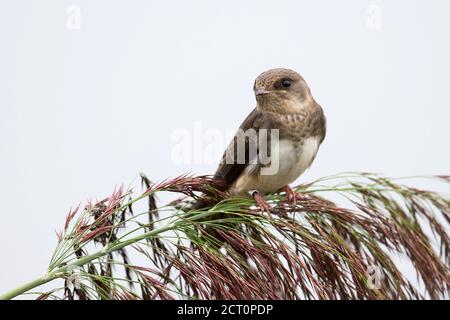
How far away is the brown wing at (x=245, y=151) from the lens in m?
3.53

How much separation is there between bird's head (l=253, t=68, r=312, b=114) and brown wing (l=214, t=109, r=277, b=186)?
0.17ft

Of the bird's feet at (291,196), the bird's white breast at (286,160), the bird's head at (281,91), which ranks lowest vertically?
the bird's feet at (291,196)

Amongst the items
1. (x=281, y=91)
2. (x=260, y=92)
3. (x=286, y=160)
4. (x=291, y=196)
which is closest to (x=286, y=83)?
(x=281, y=91)

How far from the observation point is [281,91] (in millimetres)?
3443

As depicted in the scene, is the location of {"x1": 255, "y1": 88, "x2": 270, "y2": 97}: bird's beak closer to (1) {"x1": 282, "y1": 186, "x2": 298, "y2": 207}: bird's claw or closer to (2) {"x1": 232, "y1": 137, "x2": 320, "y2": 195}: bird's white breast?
(2) {"x1": 232, "y1": 137, "x2": 320, "y2": 195}: bird's white breast

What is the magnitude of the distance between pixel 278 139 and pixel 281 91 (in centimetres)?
23

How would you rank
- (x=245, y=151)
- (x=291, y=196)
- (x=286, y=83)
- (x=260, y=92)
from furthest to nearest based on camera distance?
(x=245, y=151) < (x=286, y=83) < (x=260, y=92) < (x=291, y=196)

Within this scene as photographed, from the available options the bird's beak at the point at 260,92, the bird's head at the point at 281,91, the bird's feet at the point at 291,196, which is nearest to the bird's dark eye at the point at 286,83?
the bird's head at the point at 281,91

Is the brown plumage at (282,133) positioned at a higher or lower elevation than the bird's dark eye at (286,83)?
lower

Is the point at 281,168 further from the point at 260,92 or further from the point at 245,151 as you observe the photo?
the point at 260,92

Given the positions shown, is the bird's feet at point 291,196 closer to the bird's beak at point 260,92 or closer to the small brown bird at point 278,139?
the small brown bird at point 278,139

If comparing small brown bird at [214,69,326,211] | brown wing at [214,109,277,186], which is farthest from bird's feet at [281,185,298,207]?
brown wing at [214,109,277,186]

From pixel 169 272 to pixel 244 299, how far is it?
35cm
